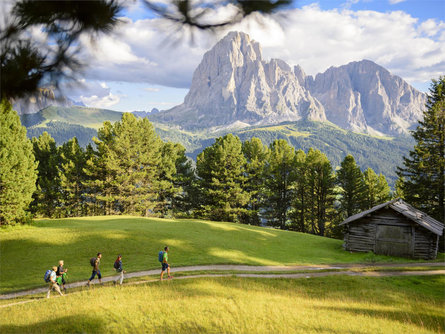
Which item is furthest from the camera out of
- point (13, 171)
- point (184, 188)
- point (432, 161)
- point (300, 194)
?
point (184, 188)

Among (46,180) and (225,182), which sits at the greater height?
(225,182)

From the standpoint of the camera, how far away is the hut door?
103 ft

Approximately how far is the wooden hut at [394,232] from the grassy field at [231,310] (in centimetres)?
1468

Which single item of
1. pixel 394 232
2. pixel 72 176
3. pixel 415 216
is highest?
pixel 72 176

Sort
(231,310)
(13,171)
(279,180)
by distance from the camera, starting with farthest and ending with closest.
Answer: (279,180), (13,171), (231,310)

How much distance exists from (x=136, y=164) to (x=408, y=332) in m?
47.2

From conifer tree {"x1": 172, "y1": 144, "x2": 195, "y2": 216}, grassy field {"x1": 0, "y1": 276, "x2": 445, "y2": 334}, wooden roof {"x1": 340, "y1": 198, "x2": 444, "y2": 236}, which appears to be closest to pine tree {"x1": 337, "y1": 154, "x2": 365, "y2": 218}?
wooden roof {"x1": 340, "y1": 198, "x2": 444, "y2": 236}

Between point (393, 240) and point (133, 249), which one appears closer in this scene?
point (133, 249)

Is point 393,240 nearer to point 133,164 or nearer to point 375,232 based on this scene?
point 375,232

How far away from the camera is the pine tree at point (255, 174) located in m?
54.7

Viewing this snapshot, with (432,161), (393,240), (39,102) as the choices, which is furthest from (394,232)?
(39,102)

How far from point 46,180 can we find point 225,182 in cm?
3033

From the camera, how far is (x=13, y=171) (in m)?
28.8

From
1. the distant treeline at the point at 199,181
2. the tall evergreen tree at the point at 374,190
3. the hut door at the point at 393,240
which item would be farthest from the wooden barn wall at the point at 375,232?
the tall evergreen tree at the point at 374,190
